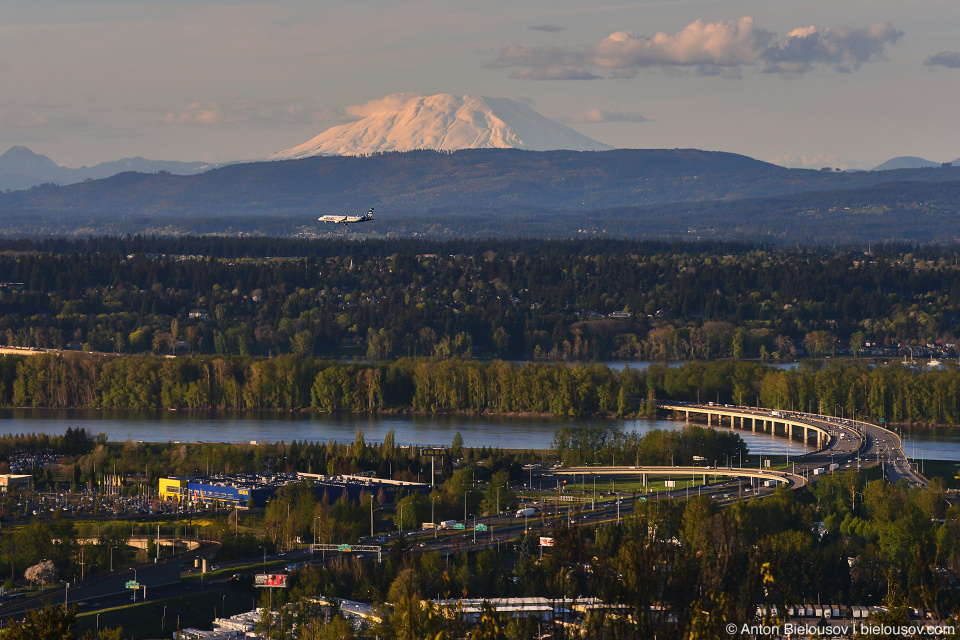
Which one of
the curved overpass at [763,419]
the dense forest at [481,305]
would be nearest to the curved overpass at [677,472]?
the curved overpass at [763,419]

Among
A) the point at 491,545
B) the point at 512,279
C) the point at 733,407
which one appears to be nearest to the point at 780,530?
the point at 491,545

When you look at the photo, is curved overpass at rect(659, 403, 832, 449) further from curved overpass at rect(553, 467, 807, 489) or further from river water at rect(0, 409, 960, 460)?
curved overpass at rect(553, 467, 807, 489)

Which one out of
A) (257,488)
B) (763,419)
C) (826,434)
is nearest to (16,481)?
(257,488)

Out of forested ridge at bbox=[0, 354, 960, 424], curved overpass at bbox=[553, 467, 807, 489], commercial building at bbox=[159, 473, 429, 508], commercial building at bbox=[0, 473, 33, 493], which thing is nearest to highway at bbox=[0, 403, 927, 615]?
curved overpass at bbox=[553, 467, 807, 489]

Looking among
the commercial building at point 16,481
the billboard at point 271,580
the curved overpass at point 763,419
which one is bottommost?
the curved overpass at point 763,419

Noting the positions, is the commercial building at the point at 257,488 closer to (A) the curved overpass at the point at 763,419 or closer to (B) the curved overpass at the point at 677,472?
(B) the curved overpass at the point at 677,472
